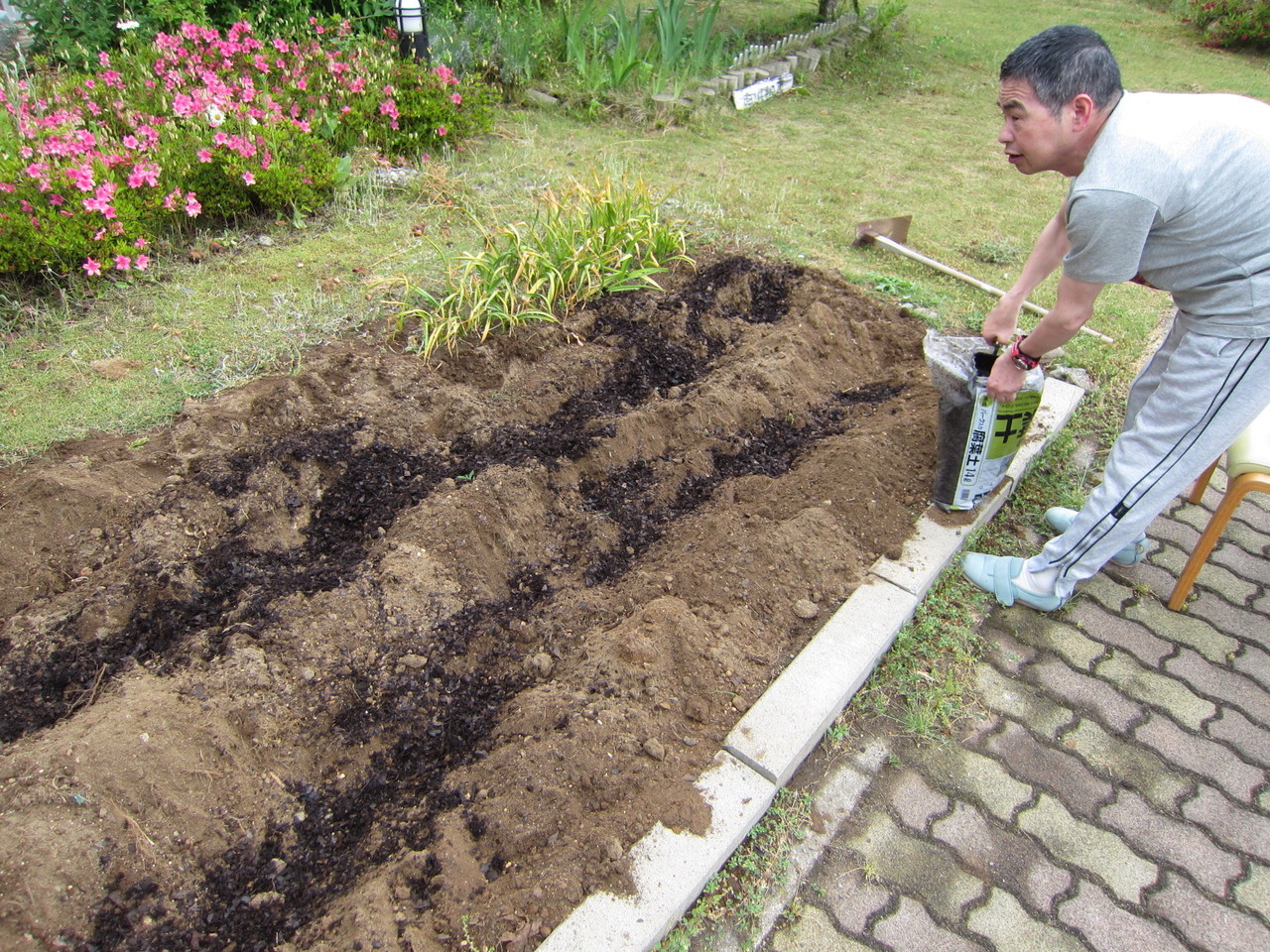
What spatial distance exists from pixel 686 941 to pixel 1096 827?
1.21 metres

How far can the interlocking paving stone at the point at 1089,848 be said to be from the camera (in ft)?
6.88

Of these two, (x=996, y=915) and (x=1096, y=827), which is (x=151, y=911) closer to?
(x=996, y=915)

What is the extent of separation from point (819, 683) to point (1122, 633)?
4.10 feet

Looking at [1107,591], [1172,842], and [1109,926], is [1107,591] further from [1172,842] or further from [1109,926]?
[1109,926]

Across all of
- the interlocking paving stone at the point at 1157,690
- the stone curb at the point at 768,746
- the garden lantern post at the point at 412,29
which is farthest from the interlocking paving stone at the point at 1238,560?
the garden lantern post at the point at 412,29

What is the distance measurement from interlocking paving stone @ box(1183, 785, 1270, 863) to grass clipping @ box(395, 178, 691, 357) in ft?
9.74

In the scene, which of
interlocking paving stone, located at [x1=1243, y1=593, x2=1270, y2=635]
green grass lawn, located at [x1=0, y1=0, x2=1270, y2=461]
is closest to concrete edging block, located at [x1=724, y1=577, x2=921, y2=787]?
interlocking paving stone, located at [x1=1243, y1=593, x2=1270, y2=635]

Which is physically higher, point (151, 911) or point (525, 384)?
point (525, 384)

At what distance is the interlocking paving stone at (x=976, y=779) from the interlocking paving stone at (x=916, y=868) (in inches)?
8.3

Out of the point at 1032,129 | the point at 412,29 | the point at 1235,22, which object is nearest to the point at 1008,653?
the point at 1032,129

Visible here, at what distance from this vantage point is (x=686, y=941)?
1.90m

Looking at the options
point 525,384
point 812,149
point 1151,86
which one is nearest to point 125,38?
point 525,384

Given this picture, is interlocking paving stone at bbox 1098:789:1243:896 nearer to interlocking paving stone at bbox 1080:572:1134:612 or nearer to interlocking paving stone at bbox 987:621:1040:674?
interlocking paving stone at bbox 987:621:1040:674

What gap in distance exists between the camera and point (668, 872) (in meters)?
1.91
